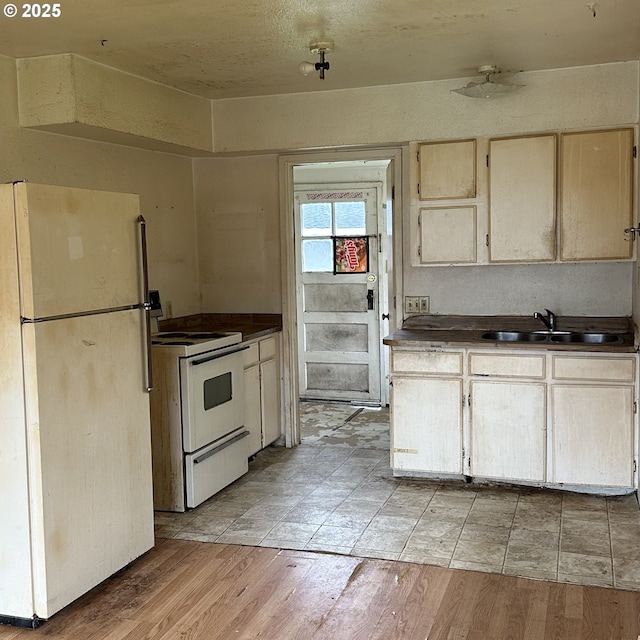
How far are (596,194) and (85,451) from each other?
303 centimetres

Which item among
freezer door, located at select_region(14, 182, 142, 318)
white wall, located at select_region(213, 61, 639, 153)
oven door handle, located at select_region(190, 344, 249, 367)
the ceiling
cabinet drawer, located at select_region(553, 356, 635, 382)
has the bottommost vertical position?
cabinet drawer, located at select_region(553, 356, 635, 382)

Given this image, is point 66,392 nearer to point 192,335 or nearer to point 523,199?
point 192,335

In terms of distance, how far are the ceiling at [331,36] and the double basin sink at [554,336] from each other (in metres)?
1.56

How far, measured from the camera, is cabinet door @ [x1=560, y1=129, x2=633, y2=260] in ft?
13.3

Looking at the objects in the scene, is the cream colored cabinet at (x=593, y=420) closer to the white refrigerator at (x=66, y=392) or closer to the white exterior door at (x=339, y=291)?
the white refrigerator at (x=66, y=392)

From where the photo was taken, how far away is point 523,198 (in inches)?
167

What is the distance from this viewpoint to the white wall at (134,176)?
3672 mm

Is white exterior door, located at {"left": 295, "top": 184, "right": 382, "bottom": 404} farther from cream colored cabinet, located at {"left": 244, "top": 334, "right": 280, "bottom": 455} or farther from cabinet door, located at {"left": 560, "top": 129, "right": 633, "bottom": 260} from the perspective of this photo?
cabinet door, located at {"left": 560, "top": 129, "right": 633, "bottom": 260}

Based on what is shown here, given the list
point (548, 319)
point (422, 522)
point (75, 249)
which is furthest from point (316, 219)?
point (75, 249)

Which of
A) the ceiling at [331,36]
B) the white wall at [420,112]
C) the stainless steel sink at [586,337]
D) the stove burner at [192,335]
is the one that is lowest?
the stainless steel sink at [586,337]

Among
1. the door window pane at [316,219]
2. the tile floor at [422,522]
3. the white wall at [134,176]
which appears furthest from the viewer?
the door window pane at [316,219]

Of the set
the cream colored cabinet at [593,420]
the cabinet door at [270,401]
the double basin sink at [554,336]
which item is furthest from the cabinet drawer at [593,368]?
the cabinet door at [270,401]

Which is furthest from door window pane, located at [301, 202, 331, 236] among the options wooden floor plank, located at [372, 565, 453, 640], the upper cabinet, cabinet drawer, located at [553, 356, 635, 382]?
wooden floor plank, located at [372, 565, 453, 640]

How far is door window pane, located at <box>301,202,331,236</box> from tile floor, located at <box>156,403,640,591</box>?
2513mm
